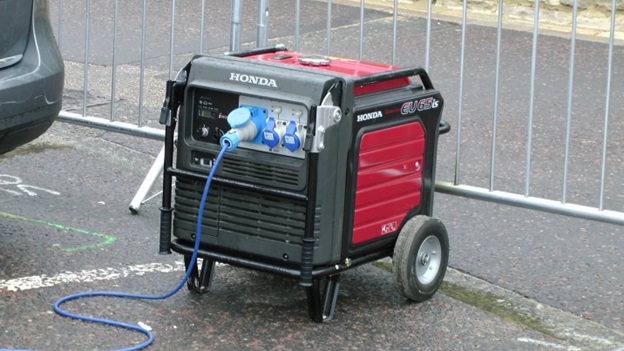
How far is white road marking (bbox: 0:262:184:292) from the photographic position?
14.9 ft

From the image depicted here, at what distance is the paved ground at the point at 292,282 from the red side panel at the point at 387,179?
368mm

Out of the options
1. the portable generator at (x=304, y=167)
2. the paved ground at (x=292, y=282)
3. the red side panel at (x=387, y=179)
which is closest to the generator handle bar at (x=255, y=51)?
the portable generator at (x=304, y=167)

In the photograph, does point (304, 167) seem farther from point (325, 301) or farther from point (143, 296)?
point (143, 296)

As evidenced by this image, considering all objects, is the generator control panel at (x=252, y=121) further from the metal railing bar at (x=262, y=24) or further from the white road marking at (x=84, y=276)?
the metal railing bar at (x=262, y=24)

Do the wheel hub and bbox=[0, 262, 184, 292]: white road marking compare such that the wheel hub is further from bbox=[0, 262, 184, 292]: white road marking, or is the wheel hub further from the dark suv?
the dark suv

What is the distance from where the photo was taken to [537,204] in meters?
4.79

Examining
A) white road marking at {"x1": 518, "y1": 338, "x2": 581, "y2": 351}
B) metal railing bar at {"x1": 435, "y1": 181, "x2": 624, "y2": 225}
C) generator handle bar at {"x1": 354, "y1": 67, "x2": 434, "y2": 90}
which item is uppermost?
generator handle bar at {"x1": 354, "y1": 67, "x2": 434, "y2": 90}

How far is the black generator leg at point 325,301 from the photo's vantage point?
14.0 ft

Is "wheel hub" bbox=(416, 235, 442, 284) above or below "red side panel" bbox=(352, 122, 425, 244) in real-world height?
below

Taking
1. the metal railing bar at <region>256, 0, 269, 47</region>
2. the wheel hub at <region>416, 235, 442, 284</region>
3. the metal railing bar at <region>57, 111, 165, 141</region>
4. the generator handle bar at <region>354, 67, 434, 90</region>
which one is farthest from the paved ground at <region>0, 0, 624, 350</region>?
the metal railing bar at <region>256, 0, 269, 47</region>

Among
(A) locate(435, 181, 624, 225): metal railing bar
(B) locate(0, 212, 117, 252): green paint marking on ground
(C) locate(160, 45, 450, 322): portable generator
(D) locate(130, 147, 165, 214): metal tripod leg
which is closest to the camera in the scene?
(C) locate(160, 45, 450, 322): portable generator

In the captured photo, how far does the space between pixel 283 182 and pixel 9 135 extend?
1.28 m

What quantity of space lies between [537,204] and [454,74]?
407cm

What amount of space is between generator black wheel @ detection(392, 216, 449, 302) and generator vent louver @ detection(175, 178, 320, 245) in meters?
0.45
